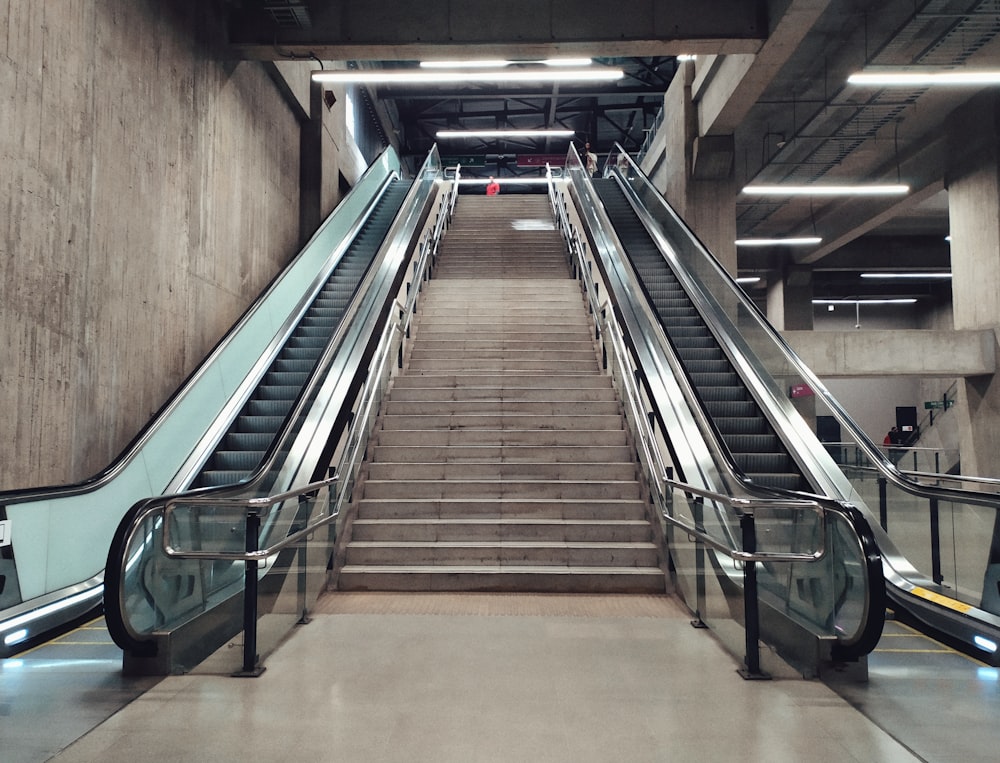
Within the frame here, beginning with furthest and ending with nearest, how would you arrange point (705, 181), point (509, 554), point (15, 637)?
point (705, 181) → point (509, 554) → point (15, 637)

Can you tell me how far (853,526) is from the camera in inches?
123

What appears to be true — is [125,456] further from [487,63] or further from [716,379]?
[487,63]

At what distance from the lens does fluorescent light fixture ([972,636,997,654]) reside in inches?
134

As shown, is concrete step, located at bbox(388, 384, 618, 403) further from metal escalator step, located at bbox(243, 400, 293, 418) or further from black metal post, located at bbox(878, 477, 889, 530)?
black metal post, located at bbox(878, 477, 889, 530)

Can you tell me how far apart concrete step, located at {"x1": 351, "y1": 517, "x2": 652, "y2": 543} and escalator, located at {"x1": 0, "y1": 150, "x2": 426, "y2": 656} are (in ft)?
3.28

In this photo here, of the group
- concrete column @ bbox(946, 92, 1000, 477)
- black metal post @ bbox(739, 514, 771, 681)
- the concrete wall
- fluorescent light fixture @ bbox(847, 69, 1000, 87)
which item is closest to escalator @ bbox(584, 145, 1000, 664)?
black metal post @ bbox(739, 514, 771, 681)

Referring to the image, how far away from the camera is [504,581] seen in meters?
4.77

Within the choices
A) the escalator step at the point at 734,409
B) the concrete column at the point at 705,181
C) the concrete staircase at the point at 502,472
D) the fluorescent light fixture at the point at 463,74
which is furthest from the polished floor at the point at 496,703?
the concrete column at the point at 705,181

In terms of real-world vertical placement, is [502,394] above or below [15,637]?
above

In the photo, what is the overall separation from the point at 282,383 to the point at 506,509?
8.65ft

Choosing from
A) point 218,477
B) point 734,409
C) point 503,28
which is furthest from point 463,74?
point 218,477

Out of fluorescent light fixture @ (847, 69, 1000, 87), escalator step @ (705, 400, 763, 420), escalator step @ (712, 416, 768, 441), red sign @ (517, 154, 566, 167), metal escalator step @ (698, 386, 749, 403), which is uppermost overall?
red sign @ (517, 154, 566, 167)

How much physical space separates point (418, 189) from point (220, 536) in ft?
32.6

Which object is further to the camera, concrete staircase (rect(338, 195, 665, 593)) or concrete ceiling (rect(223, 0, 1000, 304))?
concrete ceiling (rect(223, 0, 1000, 304))
